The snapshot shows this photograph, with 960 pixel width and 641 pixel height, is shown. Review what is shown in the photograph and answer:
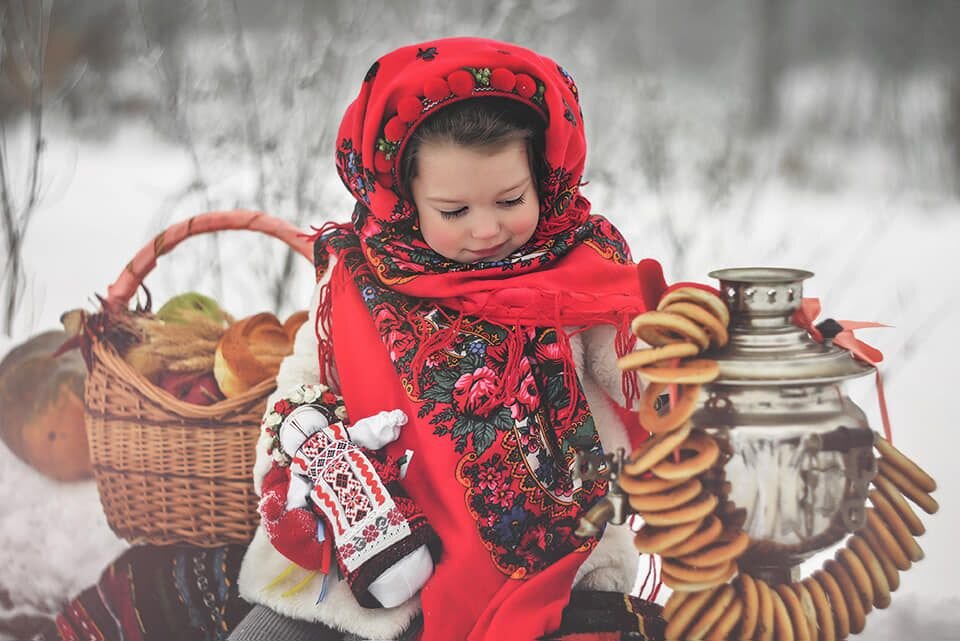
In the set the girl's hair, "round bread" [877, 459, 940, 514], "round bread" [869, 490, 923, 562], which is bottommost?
"round bread" [869, 490, 923, 562]

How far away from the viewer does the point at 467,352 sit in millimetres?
1194

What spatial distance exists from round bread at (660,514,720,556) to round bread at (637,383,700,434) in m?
0.09

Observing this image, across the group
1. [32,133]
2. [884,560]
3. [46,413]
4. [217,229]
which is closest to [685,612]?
[884,560]

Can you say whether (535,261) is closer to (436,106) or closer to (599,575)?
(436,106)

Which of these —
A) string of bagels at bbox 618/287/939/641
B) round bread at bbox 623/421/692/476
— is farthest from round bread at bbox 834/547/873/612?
round bread at bbox 623/421/692/476

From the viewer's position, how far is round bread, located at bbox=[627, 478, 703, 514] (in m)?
0.86

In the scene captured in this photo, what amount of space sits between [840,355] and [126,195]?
2780 millimetres

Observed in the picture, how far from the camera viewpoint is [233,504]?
160 cm

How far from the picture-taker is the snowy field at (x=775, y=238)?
245 cm

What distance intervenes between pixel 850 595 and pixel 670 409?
0.27m

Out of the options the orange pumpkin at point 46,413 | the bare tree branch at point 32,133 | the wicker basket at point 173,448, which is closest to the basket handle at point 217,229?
the wicker basket at point 173,448

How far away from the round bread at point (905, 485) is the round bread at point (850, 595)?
103 mm

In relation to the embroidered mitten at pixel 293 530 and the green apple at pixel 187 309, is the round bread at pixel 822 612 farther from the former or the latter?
the green apple at pixel 187 309

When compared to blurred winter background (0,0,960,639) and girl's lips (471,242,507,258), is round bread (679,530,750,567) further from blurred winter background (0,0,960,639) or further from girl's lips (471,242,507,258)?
blurred winter background (0,0,960,639)
